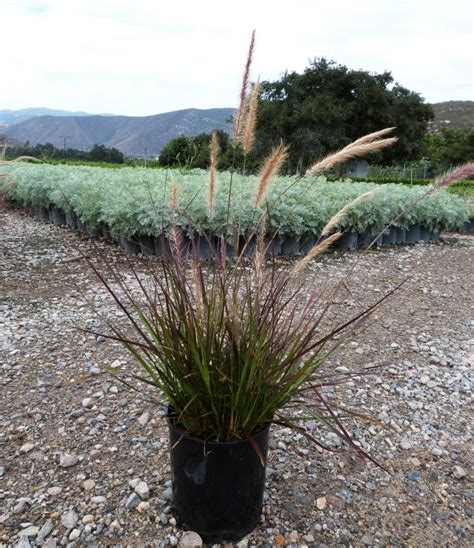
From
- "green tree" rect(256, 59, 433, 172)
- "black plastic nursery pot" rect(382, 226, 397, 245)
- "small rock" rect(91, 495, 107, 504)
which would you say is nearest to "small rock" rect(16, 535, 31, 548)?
"small rock" rect(91, 495, 107, 504)

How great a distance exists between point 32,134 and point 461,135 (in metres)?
61.9

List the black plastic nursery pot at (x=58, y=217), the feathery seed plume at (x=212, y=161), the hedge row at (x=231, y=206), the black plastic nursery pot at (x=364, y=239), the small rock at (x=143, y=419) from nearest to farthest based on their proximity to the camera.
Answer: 1. the feathery seed plume at (x=212, y=161)
2. the small rock at (x=143, y=419)
3. the hedge row at (x=231, y=206)
4. the black plastic nursery pot at (x=364, y=239)
5. the black plastic nursery pot at (x=58, y=217)

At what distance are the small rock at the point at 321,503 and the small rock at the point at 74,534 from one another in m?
0.88

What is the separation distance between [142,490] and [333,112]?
24837 millimetres

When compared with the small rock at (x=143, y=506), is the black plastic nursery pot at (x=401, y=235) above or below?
above

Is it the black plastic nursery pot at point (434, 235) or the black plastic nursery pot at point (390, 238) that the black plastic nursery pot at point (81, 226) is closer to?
the black plastic nursery pot at point (390, 238)

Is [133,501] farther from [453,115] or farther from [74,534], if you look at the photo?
[453,115]

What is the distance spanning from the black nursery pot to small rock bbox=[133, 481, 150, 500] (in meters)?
0.18

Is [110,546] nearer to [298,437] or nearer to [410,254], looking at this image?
[298,437]

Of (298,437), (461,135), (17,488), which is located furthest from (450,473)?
(461,135)

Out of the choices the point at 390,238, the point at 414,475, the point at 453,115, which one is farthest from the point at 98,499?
the point at 453,115

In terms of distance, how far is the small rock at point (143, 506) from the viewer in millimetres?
1794

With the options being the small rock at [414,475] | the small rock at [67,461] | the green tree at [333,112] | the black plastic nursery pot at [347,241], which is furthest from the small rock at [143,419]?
the green tree at [333,112]

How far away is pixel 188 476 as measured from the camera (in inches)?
63.9
